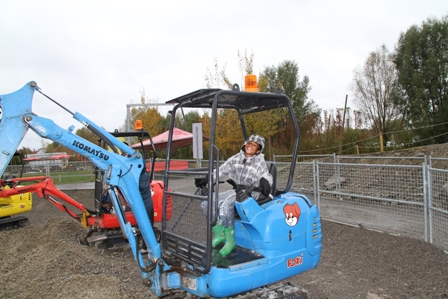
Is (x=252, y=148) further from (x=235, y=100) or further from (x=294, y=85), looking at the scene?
(x=294, y=85)

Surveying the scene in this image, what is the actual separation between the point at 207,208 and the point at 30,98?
198 cm

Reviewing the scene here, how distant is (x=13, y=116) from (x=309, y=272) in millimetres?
4456

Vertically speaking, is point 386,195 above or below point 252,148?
below

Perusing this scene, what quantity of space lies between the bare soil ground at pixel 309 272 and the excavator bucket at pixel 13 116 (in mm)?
2084

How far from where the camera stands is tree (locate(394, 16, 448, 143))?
22369 millimetres

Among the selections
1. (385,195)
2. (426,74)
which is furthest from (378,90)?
(385,195)

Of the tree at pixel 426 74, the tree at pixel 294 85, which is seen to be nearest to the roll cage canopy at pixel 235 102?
the tree at pixel 426 74

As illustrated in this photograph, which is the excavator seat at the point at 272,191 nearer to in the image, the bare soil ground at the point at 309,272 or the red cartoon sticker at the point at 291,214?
the red cartoon sticker at the point at 291,214

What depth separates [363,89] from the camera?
2809 centimetres

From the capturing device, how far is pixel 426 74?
23016 mm

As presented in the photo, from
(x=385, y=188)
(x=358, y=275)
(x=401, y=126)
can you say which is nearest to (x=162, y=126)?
(x=401, y=126)

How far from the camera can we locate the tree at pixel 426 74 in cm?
2237

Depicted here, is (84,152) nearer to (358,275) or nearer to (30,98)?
(30,98)

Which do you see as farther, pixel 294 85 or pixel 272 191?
pixel 294 85
